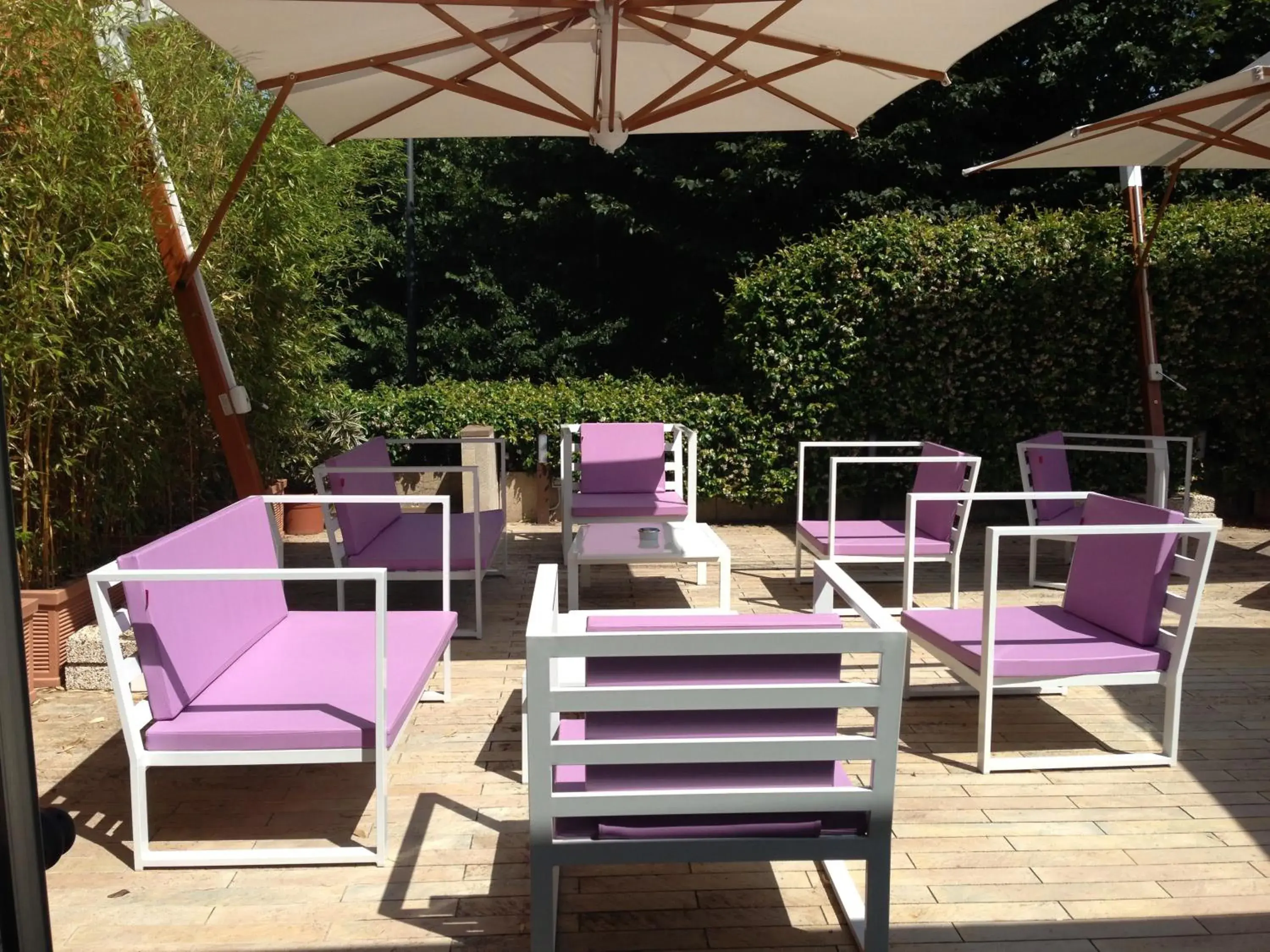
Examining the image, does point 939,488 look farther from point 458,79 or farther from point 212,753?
point 212,753

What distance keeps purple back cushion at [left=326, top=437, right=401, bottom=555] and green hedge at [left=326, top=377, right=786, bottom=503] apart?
248cm

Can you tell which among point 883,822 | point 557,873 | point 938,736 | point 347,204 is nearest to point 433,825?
point 557,873

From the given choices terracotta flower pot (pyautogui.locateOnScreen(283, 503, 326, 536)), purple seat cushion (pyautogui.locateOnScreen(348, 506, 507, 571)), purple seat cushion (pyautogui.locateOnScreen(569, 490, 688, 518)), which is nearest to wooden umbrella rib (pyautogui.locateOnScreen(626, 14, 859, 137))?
purple seat cushion (pyautogui.locateOnScreen(348, 506, 507, 571))

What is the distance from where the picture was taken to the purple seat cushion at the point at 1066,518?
20.4 feet

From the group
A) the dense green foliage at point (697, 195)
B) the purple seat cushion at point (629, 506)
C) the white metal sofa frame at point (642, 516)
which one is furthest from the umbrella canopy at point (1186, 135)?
the dense green foliage at point (697, 195)

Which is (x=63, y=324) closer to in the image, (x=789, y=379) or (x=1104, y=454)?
(x=789, y=379)

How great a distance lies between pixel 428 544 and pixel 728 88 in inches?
98.3

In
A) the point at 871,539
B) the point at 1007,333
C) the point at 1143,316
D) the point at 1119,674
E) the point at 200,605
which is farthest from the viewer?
the point at 1007,333

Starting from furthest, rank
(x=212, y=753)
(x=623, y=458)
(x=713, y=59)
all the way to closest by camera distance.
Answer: (x=623, y=458) < (x=713, y=59) < (x=212, y=753)

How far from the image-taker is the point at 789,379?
791cm

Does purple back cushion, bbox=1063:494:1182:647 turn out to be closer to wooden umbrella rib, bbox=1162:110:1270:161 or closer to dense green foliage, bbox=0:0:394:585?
wooden umbrella rib, bbox=1162:110:1270:161

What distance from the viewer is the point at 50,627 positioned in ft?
14.0

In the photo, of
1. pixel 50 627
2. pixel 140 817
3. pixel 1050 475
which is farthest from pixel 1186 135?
pixel 50 627

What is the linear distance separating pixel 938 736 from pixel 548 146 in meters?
12.4
